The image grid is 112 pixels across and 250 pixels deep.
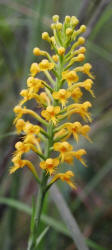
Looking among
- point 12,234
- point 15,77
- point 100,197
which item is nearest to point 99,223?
point 100,197

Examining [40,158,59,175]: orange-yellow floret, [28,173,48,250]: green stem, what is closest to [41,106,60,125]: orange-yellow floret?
[40,158,59,175]: orange-yellow floret

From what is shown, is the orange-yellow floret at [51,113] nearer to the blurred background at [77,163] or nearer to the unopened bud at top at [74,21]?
the unopened bud at top at [74,21]

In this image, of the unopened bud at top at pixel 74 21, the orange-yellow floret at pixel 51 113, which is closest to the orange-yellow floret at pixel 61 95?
the orange-yellow floret at pixel 51 113

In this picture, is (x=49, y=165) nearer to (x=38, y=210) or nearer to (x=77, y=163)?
Result: (x=38, y=210)

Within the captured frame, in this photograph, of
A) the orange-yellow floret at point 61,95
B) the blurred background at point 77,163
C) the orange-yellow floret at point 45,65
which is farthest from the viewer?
the blurred background at point 77,163

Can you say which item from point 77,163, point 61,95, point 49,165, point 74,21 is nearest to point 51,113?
point 61,95

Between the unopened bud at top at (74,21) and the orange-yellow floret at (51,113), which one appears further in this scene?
the unopened bud at top at (74,21)

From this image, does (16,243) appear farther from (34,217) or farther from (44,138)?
(44,138)

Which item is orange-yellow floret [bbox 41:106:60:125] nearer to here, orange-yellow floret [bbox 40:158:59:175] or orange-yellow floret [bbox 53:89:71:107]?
orange-yellow floret [bbox 53:89:71:107]
